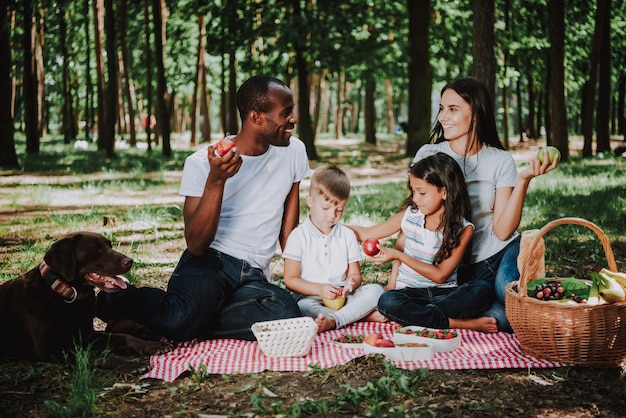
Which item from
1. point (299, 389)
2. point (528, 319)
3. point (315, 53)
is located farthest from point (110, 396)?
point (315, 53)

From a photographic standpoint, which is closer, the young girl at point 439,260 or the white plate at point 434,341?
the white plate at point 434,341

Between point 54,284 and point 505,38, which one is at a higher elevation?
point 505,38

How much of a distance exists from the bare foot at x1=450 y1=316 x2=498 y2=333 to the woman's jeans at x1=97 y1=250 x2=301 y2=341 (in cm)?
123

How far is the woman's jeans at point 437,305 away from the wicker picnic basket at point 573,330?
73cm

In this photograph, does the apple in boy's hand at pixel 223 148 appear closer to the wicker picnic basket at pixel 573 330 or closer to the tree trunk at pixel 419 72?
the wicker picnic basket at pixel 573 330

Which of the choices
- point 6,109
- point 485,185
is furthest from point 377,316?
point 6,109

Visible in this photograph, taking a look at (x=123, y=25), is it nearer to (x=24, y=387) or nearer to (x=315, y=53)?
(x=315, y=53)

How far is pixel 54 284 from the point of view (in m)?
3.98

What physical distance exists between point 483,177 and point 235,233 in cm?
198

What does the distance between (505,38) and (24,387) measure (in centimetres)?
1766

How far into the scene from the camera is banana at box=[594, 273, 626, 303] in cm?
398

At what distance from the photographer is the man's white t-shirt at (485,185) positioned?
513 centimetres

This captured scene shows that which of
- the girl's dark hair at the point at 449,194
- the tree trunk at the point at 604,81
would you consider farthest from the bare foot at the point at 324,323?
the tree trunk at the point at 604,81

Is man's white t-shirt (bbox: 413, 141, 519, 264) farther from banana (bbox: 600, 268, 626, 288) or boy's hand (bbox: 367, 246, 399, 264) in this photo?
banana (bbox: 600, 268, 626, 288)
